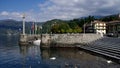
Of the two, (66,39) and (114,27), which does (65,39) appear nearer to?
(66,39)

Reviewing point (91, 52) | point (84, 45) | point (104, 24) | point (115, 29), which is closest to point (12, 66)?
point (91, 52)

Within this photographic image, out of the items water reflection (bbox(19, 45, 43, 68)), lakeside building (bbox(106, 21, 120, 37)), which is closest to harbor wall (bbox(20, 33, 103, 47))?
water reflection (bbox(19, 45, 43, 68))

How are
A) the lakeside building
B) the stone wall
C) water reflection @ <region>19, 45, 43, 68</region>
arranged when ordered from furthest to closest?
the lakeside building < the stone wall < water reflection @ <region>19, 45, 43, 68</region>

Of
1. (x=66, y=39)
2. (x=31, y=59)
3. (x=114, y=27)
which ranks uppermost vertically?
(x=114, y=27)

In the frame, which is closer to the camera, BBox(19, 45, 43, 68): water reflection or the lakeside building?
BBox(19, 45, 43, 68): water reflection

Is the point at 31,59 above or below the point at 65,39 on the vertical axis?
below

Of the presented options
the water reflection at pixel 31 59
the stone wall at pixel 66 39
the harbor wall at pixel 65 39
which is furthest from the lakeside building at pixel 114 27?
the water reflection at pixel 31 59

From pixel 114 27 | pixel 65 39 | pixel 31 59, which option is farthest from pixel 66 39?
pixel 114 27

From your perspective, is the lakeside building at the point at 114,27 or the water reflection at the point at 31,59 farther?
the lakeside building at the point at 114,27

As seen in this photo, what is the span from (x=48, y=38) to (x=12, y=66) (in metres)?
35.0

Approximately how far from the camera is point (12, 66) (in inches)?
1879

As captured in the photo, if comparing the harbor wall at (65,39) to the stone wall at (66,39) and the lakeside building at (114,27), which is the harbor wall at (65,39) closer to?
the stone wall at (66,39)

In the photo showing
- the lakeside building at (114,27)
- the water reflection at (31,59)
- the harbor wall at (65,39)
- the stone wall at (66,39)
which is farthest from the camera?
the lakeside building at (114,27)

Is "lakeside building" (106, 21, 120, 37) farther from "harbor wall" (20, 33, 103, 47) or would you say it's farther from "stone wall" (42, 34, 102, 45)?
"stone wall" (42, 34, 102, 45)
